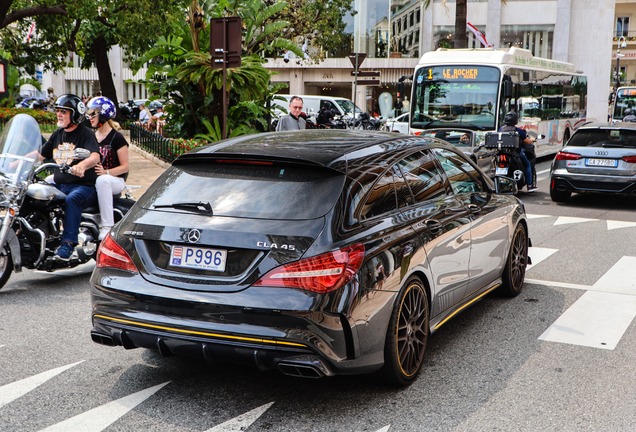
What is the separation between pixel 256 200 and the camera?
391 cm

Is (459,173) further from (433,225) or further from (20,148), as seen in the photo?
(20,148)

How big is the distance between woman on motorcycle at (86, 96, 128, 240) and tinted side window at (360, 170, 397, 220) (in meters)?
3.55

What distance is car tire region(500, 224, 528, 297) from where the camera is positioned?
20.4 feet

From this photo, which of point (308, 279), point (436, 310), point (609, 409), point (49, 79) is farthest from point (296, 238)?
point (49, 79)

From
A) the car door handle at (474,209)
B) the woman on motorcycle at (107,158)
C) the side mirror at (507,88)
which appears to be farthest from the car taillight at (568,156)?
the woman on motorcycle at (107,158)

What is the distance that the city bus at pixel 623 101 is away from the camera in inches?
1372

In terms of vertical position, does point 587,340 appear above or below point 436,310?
below

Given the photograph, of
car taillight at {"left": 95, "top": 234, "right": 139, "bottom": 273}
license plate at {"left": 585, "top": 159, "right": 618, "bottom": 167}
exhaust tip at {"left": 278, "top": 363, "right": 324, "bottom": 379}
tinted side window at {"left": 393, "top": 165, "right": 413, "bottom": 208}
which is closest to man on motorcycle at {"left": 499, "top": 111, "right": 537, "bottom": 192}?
license plate at {"left": 585, "top": 159, "right": 618, "bottom": 167}

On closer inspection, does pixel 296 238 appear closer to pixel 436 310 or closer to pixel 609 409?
pixel 436 310

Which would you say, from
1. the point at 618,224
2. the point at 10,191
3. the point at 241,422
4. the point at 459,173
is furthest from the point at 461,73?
the point at 241,422

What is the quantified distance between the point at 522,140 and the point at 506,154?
74cm

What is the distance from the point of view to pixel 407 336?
416cm

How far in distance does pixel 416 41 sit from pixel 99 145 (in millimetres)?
40404

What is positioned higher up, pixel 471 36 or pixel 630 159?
pixel 471 36
